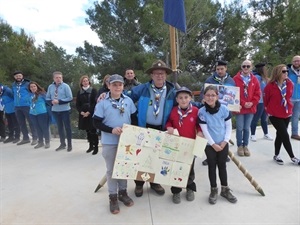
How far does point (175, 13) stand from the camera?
12.3ft

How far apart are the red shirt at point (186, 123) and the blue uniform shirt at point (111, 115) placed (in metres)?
0.51

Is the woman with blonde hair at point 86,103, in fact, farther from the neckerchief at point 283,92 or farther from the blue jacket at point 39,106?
the neckerchief at point 283,92

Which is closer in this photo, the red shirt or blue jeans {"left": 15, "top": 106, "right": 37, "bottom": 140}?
the red shirt

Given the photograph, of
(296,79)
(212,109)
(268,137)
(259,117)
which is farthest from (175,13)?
(268,137)

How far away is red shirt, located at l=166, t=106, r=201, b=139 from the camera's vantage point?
316 centimetres

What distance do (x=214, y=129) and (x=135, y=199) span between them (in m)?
1.28

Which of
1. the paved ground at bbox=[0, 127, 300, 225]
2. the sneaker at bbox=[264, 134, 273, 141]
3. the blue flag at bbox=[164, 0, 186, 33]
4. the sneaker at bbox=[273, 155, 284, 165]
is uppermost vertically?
the blue flag at bbox=[164, 0, 186, 33]

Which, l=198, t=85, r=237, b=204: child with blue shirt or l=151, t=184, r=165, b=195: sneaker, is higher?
l=198, t=85, r=237, b=204: child with blue shirt

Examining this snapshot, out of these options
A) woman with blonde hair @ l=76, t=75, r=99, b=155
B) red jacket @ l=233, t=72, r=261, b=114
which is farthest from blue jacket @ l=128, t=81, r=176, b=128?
woman with blonde hair @ l=76, t=75, r=99, b=155

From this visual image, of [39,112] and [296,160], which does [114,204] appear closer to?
[296,160]

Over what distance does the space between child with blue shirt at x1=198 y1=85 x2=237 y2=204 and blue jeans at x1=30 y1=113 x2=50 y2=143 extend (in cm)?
380

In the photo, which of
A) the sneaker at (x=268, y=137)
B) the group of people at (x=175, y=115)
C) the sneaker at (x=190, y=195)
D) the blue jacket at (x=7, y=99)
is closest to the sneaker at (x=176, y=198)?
the group of people at (x=175, y=115)

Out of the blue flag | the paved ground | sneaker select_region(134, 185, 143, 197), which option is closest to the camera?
Answer: the paved ground

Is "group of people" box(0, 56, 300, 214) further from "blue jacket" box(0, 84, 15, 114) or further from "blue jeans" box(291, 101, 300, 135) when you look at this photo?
"blue jacket" box(0, 84, 15, 114)
